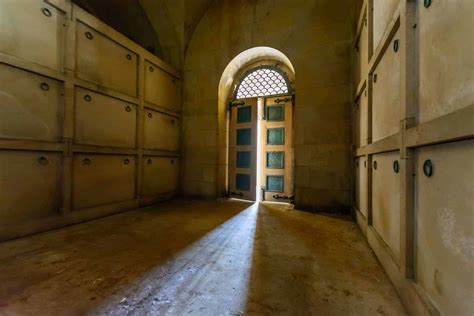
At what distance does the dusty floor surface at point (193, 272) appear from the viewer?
4.47 ft

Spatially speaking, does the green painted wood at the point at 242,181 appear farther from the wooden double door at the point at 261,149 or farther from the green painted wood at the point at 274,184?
the green painted wood at the point at 274,184

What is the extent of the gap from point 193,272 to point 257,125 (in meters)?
3.48

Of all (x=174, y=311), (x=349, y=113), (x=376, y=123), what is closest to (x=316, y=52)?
(x=349, y=113)

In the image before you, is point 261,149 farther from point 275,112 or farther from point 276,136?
point 275,112

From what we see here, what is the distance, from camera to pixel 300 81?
406 centimetres

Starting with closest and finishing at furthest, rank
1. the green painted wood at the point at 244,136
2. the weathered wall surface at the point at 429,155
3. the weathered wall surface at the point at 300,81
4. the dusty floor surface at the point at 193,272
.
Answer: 1. the weathered wall surface at the point at 429,155
2. the dusty floor surface at the point at 193,272
3. the weathered wall surface at the point at 300,81
4. the green painted wood at the point at 244,136

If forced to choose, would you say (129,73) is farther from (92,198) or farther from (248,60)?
(248,60)

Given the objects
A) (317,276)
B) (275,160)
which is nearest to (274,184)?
(275,160)

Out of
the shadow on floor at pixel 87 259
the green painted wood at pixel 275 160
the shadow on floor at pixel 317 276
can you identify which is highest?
the green painted wood at pixel 275 160

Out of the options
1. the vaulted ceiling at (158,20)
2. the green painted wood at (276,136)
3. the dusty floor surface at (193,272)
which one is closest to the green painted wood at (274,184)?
the green painted wood at (276,136)

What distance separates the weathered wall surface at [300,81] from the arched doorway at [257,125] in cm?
26

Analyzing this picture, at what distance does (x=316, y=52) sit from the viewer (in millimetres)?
3953

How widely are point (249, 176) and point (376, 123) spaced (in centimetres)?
293

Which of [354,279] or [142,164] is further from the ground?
[142,164]
